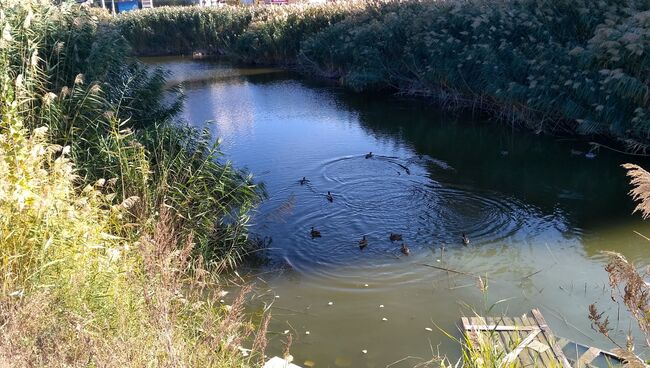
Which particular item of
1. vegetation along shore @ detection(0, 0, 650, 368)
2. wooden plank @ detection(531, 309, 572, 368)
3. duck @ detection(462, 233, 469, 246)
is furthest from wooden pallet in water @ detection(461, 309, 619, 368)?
duck @ detection(462, 233, 469, 246)

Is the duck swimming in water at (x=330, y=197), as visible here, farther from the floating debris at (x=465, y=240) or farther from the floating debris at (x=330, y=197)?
the floating debris at (x=465, y=240)

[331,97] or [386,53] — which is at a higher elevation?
[386,53]

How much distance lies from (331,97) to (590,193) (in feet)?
29.2

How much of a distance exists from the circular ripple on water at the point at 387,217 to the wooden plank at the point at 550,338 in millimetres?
1491

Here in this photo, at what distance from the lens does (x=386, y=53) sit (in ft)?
51.8

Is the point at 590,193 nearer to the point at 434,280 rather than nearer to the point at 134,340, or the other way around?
the point at 434,280

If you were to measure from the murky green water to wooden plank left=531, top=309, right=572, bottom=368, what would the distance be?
0.21 meters

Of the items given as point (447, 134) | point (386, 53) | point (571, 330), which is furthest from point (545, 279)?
point (386, 53)

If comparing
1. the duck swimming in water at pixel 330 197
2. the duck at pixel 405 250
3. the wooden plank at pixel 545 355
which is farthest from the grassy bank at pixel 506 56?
the wooden plank at pixel 545 355

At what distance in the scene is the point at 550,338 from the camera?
4598 mm

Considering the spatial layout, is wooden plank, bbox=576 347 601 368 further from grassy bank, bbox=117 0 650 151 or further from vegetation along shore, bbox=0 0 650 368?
grassy bank, bbox=117 0 650 151

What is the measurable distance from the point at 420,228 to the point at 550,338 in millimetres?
2856

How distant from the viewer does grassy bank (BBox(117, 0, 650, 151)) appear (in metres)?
9.60

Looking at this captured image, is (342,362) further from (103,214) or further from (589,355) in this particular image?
(103,214)
